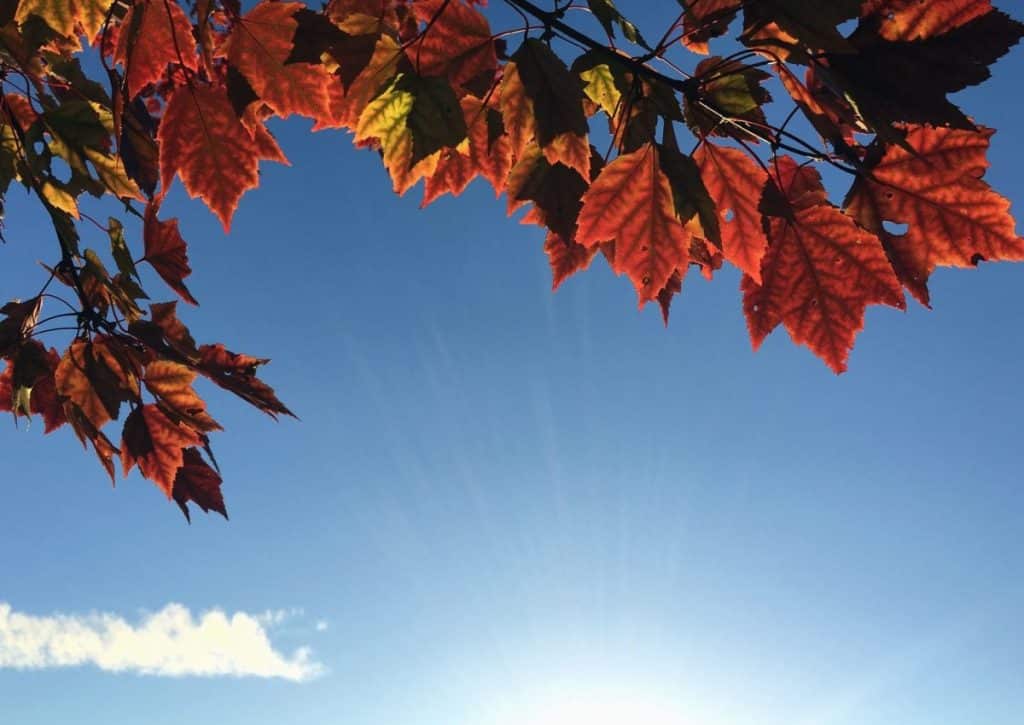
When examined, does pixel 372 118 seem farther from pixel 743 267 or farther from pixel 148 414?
pixel 148 414

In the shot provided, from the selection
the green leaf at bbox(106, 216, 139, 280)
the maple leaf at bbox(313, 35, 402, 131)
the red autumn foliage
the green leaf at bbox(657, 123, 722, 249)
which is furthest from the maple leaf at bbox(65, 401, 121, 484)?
the green leaf at bbox(657, 123, 722, 249)

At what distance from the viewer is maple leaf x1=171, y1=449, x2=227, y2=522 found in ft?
8.91

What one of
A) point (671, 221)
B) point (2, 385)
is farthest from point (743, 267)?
point (2, 385)

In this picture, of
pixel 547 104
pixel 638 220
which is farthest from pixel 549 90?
pixel 638 220

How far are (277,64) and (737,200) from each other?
1.09 meters

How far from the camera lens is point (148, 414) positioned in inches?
102

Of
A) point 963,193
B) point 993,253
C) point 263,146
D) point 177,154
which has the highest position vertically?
point 263,146

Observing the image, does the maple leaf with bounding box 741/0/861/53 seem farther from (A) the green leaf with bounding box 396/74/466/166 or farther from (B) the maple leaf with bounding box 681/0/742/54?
(A) the green leaf with bounding box 396/74/466/166

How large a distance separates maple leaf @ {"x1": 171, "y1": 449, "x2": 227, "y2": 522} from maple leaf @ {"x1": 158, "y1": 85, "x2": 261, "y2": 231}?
1153 millimetres

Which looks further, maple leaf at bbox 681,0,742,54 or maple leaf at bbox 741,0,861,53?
maple leaf at bbox 681,0,742,54

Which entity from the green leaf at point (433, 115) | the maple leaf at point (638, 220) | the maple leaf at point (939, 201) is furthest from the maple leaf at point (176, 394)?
the maple leaf at point (939, 201)

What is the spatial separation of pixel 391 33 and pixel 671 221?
2.38ft

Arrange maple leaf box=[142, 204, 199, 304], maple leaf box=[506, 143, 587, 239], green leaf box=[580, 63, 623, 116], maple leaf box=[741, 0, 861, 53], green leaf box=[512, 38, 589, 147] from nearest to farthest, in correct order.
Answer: maple leaf box=[741, 0, 861, 53] < green leaf box=[512, 38, 589, 147] < green leaf box=[580, 63, 623, 116] < maple leaf box=[506, 143, 587, 239] < maple leaf box=[142, 204, 199, 304]

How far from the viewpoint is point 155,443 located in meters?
2.62
